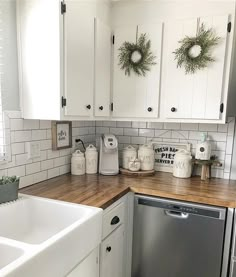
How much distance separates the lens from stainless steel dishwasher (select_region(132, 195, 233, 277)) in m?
1.50

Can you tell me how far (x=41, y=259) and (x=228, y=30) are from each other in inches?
67.5

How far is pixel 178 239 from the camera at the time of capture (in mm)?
1596

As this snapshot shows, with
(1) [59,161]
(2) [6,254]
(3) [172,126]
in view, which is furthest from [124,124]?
(2) [6,254]

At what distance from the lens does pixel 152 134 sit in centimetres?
221

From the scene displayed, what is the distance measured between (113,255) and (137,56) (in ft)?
4.71

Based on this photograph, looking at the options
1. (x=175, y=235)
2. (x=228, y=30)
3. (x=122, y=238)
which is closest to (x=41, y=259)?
(x=122, y=238)

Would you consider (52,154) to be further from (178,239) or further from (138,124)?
(178,239)

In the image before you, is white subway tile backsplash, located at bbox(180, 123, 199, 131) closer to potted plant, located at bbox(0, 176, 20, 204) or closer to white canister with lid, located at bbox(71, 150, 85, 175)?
white canister with lid, located at bbox(71, 150, 85, 175)

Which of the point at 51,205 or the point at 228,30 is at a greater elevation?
the point at 228,30

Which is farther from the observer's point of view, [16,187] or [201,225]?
[201,225]

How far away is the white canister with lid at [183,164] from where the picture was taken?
77.0 inches

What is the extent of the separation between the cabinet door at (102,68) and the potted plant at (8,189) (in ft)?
2.51

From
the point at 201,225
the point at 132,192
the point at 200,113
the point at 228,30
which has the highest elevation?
the point at 228,30

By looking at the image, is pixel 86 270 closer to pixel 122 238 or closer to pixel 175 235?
pixel 122 238
